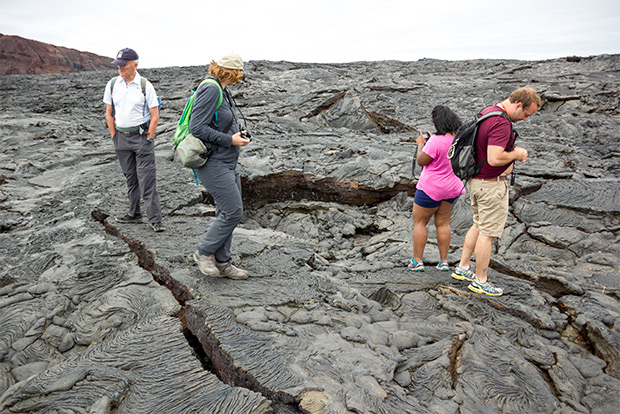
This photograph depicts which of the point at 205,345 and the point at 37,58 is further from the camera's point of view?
the point at 37,58

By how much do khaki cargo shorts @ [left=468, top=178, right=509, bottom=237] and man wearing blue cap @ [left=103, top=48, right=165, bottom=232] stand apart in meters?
3.32

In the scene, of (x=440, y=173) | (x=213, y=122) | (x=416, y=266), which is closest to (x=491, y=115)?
(x=440, y=173)

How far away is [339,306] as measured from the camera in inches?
110

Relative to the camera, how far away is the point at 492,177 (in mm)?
2918

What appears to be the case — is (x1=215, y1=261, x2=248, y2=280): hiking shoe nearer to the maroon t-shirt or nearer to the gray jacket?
the gray jacket

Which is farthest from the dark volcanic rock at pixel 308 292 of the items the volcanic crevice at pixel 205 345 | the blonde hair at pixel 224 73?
the blonde hair at pixel 224 73

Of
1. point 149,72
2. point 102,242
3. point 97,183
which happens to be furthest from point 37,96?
point 102,242

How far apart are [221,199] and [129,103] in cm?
182

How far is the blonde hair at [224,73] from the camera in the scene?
8.50 ft

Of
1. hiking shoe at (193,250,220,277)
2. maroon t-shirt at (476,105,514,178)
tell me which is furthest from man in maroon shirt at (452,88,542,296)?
hiking shoe at (193,250,220,277)

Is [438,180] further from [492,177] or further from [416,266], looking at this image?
[416,266]

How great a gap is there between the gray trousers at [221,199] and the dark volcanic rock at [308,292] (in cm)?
36

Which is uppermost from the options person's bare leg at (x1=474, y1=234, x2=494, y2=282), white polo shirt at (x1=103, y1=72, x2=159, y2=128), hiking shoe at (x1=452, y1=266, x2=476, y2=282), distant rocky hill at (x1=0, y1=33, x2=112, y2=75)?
distant rocky hill at (x1=0, y1=33, x2=112, y2=75)

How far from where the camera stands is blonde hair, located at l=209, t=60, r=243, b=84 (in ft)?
8.50
